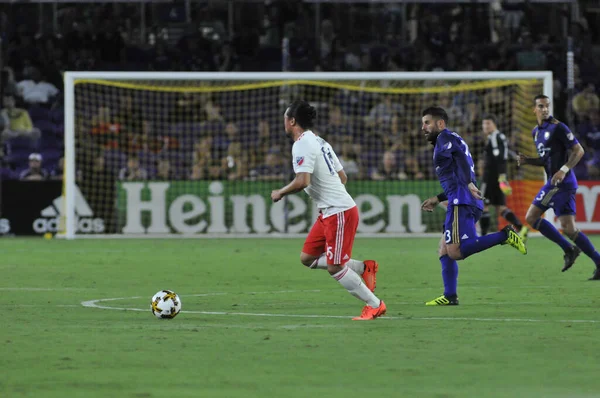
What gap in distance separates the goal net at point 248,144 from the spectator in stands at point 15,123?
1.15m

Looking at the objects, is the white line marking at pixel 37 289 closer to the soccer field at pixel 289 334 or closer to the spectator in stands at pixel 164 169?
the soccer field at pixel 289 334

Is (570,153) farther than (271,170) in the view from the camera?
No

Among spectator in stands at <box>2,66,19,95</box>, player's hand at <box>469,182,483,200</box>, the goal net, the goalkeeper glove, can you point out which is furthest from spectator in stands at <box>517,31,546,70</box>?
player's hand at <box>469,182,483,200</box>

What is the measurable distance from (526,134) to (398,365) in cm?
2014

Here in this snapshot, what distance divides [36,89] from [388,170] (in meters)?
8.79

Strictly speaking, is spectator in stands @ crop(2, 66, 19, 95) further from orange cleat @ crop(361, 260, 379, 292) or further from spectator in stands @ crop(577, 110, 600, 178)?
orange cleat @ crop(361, 260, 379, 292)

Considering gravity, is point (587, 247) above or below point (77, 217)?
above

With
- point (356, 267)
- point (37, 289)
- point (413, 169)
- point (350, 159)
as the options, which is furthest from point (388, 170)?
point (356, 267)

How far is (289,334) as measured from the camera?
31.7ft

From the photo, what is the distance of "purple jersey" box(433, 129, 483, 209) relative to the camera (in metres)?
12.3

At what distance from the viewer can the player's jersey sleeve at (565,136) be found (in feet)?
53.2

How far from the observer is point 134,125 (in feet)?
93.1

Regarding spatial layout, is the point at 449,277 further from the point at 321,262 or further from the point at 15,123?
the point at 15,123

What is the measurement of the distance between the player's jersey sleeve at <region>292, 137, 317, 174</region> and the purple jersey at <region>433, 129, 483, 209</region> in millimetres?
1943
